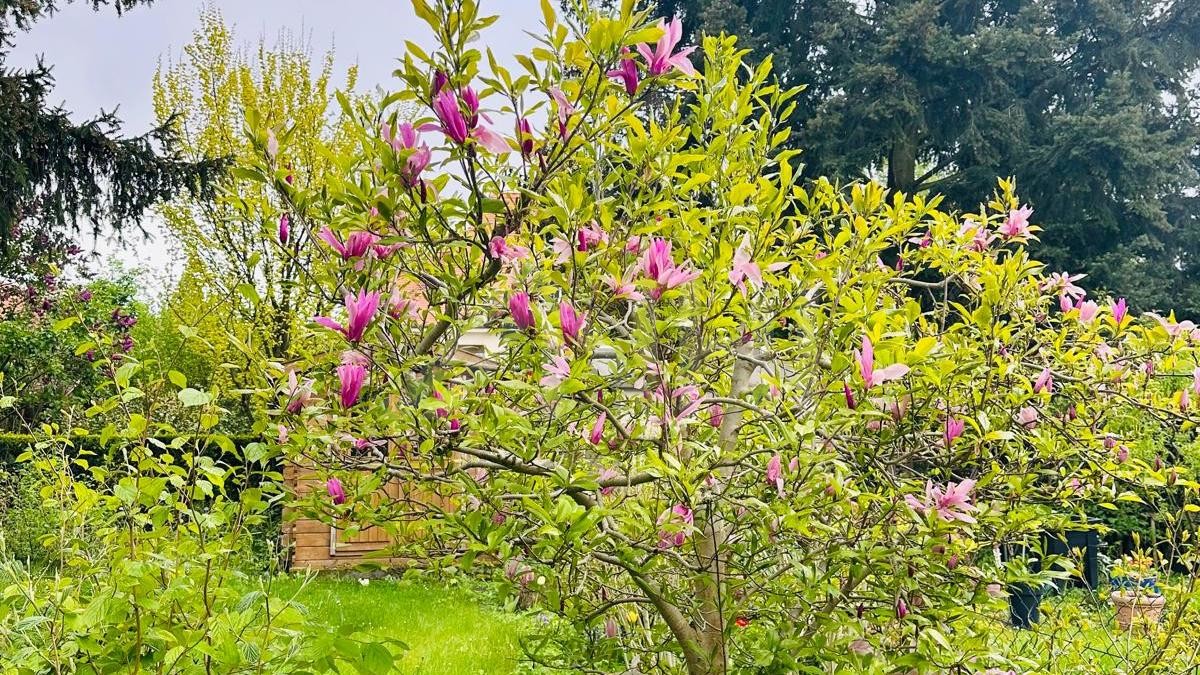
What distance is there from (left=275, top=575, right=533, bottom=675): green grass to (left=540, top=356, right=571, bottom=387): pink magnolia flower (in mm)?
2080

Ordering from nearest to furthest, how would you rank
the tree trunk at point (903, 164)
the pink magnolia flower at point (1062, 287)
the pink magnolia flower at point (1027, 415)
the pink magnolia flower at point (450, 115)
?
the pink magnolia flower at point (450, 115) → the pink magnolia flower at point (1027, 415) → the pink magnolia flower at point (1062, 287) → the tree trunk at point (903, 164)

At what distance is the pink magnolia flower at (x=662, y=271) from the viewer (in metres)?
1.41

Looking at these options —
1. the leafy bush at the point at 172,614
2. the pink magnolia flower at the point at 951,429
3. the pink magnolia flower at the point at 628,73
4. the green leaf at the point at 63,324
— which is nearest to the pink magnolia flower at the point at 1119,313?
the pink magnolia flower at the point at 951,429

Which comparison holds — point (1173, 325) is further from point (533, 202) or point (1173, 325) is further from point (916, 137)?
point (916, 137)

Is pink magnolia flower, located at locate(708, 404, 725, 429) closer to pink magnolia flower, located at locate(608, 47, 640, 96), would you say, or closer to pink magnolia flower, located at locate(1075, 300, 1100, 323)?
pink magnolia flower, located at locate(608, 47, 640, 96)

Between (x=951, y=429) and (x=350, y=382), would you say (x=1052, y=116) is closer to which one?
(x=951, y=429)

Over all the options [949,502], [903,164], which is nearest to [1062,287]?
[949,502]

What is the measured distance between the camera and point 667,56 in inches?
58.9

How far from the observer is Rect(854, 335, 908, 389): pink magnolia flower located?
1314 millimetres

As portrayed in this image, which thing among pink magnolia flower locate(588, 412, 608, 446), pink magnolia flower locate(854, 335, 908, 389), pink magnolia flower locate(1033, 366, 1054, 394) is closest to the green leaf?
pink magnolia flower locate(588, 412, 608, 446)

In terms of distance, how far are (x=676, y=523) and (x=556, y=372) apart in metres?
0.35

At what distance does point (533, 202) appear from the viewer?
4.90 feet

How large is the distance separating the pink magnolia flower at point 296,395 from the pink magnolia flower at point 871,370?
105cm

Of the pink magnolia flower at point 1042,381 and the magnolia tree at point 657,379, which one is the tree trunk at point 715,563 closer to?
the magnolia tree at point 657,379
